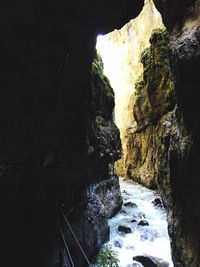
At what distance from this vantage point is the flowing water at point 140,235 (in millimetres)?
11953

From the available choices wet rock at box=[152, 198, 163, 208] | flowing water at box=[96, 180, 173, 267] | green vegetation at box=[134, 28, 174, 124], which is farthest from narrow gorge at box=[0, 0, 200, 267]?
green vegetation at box=[134, 28, 174, 124]

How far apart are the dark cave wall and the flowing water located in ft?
15.4

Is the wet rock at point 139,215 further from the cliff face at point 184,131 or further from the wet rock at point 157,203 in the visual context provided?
the cliff face at point 184,131

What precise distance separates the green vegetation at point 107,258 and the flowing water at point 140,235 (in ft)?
1.18

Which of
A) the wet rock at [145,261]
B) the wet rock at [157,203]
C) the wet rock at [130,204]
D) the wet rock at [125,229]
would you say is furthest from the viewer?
the wet rock at [130,204]

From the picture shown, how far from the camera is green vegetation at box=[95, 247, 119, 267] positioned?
34.4 feet

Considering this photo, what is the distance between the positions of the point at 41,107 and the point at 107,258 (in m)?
7.52

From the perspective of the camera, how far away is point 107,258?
10930 mm

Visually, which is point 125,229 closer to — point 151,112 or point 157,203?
point 157,203

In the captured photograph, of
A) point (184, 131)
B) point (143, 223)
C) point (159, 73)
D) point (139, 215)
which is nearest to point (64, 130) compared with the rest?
point (184, 131)

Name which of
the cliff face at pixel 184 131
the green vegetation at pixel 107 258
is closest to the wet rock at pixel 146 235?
the green vegetation at pixel 107 258

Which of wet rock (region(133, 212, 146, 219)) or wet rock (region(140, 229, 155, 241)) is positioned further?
wet rock (region(133, 212, 146, 219))

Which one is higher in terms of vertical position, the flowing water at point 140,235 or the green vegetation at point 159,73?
the green vegetation at point 159,73

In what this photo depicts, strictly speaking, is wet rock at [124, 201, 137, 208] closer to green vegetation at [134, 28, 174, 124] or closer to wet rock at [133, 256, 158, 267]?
green vegetation at [134, 28, 174, 124]
